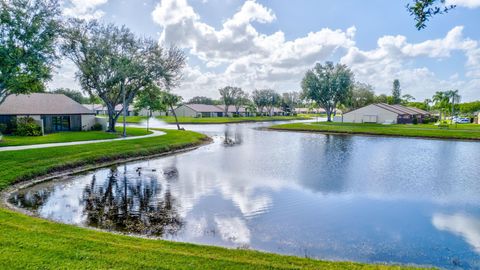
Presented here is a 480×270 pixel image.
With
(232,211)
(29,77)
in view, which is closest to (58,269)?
(232,211)

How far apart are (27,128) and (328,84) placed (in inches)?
2034

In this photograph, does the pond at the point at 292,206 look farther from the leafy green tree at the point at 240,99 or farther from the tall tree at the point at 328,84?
the leafy green tree at the point at 240,99

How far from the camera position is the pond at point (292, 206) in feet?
27.6

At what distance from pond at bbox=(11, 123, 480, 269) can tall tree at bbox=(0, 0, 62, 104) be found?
7.99m

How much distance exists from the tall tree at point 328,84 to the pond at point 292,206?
43.7 meters

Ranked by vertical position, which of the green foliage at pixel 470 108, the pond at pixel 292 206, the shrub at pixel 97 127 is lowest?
the pond at pixel 292 206

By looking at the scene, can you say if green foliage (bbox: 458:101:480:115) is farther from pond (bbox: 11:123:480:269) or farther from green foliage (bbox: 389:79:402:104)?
pond (bbox: 11:123:480:269)

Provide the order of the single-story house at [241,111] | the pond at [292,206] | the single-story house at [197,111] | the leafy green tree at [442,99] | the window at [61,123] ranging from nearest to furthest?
the pond at [292,206] < the window at [61,123] < the leafy green tree at [442,99] < the single-story house at [197,111] < the single-story house at [241,111]

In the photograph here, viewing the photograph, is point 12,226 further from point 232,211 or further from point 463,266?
point 463,266

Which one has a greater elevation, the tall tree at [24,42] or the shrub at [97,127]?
the tall tree at [24,42]

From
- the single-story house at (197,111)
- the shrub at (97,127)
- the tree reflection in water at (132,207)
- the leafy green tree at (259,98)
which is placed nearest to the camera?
the tree reflection in water at (132,207)

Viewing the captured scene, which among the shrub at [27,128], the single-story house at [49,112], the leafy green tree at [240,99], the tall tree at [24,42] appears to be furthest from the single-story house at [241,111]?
the tall tree at [24,42]

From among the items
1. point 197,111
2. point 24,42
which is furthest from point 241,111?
point 24,42

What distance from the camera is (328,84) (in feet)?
205
